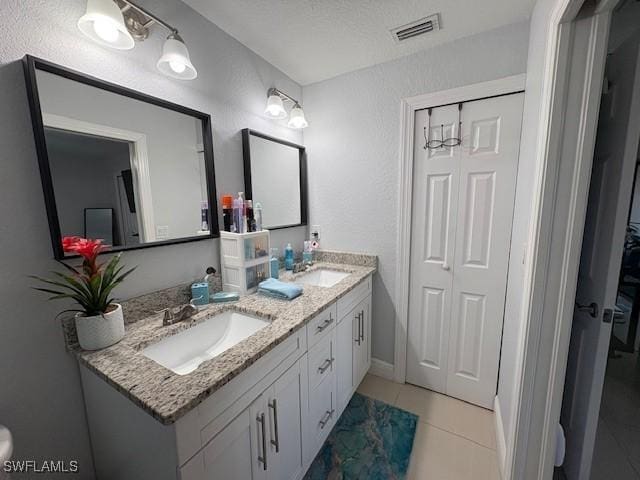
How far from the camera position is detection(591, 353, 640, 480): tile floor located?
1214 millimetres

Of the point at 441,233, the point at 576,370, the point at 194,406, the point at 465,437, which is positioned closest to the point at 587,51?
the point at 441,233

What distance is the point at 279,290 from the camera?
1.34 m

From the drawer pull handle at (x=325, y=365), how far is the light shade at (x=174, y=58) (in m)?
1.53

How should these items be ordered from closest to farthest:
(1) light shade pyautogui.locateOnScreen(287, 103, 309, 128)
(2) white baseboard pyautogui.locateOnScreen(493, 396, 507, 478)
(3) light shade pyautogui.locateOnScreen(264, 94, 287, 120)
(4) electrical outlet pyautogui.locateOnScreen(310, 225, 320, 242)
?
(2) white baseboard pyautogui.locateOnScreen(493, 396, 507, 478), (3) light shade pyautogui.locateOnScreen(264, 94, 287, 120), (1) light shade pyautogui.locateOnScreen(287, 103, 309, 128), (4) electrical outlet pyautogui.locateOnScreen(310, 225, 320, 242)

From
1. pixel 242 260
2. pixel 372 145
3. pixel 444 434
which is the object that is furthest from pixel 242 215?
pixel 444 434

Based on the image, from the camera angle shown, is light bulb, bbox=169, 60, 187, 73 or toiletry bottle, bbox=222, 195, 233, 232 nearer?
light bulb, bbox=169, 60, 187, 73

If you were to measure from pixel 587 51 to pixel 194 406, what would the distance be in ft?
5.30

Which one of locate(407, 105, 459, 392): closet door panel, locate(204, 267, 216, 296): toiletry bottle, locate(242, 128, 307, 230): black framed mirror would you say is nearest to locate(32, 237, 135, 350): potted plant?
locate(204, 267, 216, 296): toiletry bottle

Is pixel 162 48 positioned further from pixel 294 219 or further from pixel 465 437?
pixel 465 437

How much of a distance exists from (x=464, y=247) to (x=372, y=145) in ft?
3.07

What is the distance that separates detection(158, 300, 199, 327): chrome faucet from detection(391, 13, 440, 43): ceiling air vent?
180 cm

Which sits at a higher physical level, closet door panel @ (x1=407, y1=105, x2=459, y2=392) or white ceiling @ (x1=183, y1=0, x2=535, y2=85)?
white ceiling @ (x1=183, y1=0, x2=535, y2=85)

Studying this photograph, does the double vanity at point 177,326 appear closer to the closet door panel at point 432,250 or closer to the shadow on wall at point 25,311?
the shadow on wall at point 25,311

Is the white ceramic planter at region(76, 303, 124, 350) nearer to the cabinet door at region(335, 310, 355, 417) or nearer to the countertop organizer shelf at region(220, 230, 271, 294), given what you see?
the countertop organizer shelf at region(220, 230, 271, 294)
